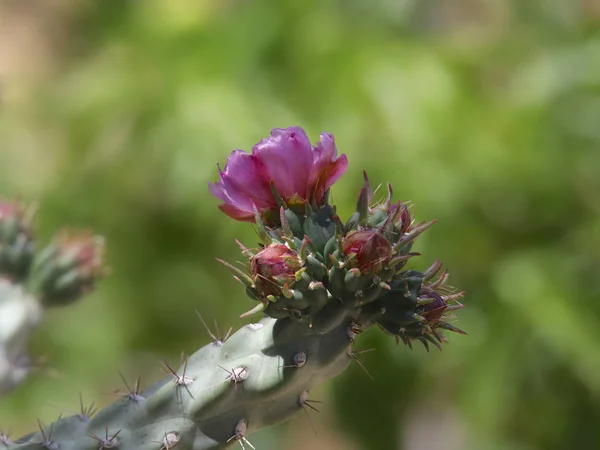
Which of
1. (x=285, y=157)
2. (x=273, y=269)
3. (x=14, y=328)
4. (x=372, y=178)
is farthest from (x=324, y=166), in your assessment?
(x=372, y=178)

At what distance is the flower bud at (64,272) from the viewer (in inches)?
82.0

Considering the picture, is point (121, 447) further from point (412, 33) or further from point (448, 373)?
point (412, 33)

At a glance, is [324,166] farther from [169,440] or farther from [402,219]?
[169,440]

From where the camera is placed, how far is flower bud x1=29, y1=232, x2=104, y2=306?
208cm

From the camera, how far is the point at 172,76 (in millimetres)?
4605

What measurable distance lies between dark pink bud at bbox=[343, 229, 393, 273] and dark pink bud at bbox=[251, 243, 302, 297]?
3.0 inches

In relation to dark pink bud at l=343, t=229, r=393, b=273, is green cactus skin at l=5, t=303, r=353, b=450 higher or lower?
lower

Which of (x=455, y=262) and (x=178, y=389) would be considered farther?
(x=455, y=262)

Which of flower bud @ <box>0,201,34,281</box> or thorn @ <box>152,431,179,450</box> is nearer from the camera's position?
thorn @ <box>152,431,179,450</box>

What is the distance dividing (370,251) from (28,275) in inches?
49.9

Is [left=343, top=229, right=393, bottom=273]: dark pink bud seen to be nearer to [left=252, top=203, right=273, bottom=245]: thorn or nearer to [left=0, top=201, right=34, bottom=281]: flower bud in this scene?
[left=252, top=203, right=273, bottom=245]: thorn

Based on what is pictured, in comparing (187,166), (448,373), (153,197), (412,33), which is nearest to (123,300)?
(153,197)

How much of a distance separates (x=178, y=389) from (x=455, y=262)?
10.6ft

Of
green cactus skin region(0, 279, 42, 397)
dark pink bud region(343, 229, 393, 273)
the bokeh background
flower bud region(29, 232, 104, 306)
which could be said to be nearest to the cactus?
dark pink bud region(343, 229, 393, 273)
